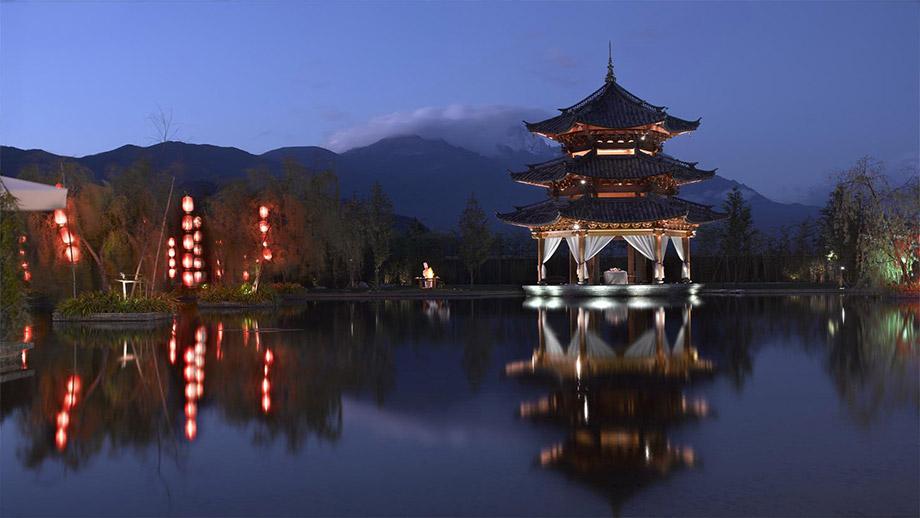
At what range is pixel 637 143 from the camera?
32594 mm

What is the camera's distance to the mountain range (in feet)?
381

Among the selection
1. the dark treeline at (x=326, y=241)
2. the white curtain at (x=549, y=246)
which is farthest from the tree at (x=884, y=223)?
the white curtain at (x=549, y=246)

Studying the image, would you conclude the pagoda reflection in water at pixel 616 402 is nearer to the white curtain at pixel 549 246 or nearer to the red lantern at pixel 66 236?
the red lantern at pixel 66 236

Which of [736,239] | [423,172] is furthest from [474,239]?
[423,172]

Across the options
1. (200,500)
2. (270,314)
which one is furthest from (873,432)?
(270,314)

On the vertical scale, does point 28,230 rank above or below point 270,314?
above

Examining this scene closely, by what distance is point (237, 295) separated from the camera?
81.8ft

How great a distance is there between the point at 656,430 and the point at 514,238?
45.6 m

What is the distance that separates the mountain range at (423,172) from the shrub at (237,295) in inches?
3042

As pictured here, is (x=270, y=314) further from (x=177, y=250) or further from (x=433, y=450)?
(x=433, y=450)

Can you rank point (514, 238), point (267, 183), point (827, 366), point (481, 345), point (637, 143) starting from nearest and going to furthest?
point (827, 366), point (481, 345), point (267, 183), point (637, 143), point (514, 238)

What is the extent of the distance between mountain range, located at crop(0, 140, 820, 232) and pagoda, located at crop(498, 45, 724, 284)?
7205 cm

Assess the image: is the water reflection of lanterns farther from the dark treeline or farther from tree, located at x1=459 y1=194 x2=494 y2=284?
tree, located at x1=459 y1=194 x2=494 y2=284

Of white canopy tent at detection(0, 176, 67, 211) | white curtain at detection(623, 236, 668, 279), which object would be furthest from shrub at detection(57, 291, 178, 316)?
white curtain at detection(623, 236, 668, 279)
